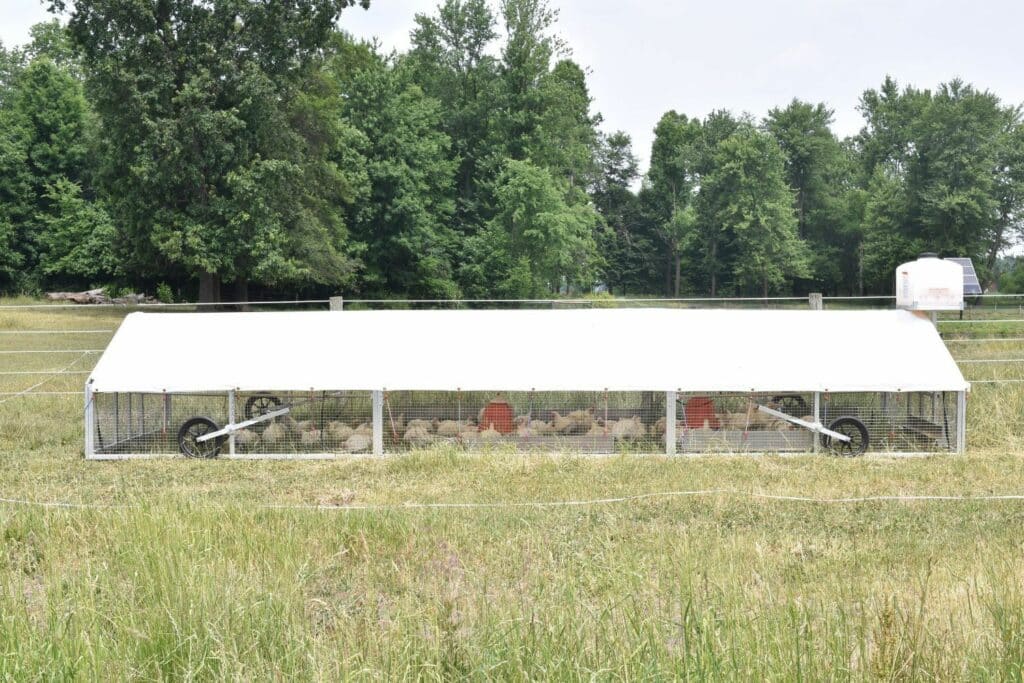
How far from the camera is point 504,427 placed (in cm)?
1116

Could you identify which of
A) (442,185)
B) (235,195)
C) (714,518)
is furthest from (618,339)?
(442,185)

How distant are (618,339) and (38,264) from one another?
39.9m

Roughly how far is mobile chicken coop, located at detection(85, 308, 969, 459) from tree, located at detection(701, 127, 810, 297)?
40.8m

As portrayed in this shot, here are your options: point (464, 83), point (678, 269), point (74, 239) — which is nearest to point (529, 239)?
point (464, 83)

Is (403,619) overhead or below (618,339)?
below

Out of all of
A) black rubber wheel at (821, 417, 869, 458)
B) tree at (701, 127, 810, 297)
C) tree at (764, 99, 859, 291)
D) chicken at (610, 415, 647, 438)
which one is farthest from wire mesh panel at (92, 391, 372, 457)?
tree at (764, 99, 859, 291)

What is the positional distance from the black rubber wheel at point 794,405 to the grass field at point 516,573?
1191 millimetres

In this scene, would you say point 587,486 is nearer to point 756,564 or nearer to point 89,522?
point 756,564

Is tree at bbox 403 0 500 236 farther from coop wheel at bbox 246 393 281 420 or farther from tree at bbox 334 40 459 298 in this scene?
coop wheel at bbox 246 393 281 420

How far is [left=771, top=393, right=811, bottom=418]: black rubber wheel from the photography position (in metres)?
11.3

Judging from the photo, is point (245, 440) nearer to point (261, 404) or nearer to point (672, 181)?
point (261, 404)

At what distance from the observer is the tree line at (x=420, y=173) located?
27531mm

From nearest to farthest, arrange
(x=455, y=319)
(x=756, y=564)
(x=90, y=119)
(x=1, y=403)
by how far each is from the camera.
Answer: (x=756, y=564), (x=455, y=319), (x=1, y=403), (x=90, y=119)

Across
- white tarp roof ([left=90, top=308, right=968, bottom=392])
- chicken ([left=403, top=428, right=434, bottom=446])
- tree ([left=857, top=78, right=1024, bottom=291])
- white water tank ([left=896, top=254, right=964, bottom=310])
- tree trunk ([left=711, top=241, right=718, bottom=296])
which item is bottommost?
chicken ([left=403, top=428, right=434, bottom=446])
